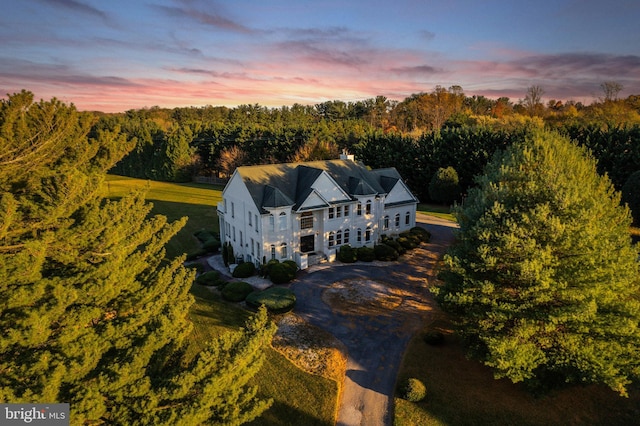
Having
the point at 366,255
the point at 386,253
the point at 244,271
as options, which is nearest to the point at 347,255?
the point at 366,255

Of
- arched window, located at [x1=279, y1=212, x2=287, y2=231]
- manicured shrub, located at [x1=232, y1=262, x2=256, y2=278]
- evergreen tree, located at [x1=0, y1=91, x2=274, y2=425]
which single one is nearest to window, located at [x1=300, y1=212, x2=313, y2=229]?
arched window, located at [x1=279, y1=212, x2=287, y2=231]

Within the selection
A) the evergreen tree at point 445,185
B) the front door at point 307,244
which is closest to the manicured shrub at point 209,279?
the front door at point 307,244

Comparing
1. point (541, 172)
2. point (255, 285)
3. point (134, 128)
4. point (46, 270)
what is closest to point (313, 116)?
point (134, 128)

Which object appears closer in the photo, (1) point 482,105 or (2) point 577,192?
(2) point 577,192

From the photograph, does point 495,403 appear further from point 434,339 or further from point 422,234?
point 422,234

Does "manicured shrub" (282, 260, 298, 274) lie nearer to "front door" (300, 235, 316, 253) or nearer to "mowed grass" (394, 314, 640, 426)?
"front door" (300, 235, 316, 253)

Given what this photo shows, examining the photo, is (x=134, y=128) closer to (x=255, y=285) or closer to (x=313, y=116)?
(x=313, y=116)
